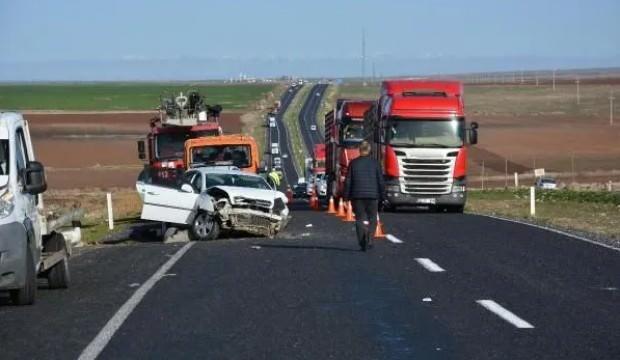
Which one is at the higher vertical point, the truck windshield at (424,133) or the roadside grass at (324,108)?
the truck windshield at (424,133)

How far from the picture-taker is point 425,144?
109ft

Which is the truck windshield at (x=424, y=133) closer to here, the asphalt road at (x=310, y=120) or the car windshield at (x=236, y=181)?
the car windshield at (x=236, y=181)

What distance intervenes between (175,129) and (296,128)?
266 ft

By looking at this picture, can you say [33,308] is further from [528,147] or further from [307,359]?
[528,147]

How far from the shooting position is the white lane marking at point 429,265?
16.1m

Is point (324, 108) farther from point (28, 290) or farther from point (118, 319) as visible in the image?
point (118, 319)

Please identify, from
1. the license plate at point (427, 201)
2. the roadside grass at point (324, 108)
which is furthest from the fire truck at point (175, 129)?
the roadside grass at point (324, 108)

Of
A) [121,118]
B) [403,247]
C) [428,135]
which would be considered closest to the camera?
[403,247]

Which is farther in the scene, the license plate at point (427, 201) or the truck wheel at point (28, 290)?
the license plate at point (427, 201)

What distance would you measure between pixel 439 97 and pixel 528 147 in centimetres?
5200

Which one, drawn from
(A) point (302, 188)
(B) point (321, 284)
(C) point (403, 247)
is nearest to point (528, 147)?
(A) point (302, 188)

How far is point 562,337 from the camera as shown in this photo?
34.2 ft

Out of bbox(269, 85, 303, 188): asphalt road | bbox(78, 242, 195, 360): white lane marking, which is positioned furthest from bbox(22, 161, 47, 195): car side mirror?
bbox(269, 85, 303, 188): asphalt road

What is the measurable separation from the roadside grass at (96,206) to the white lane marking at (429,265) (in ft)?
23.0
